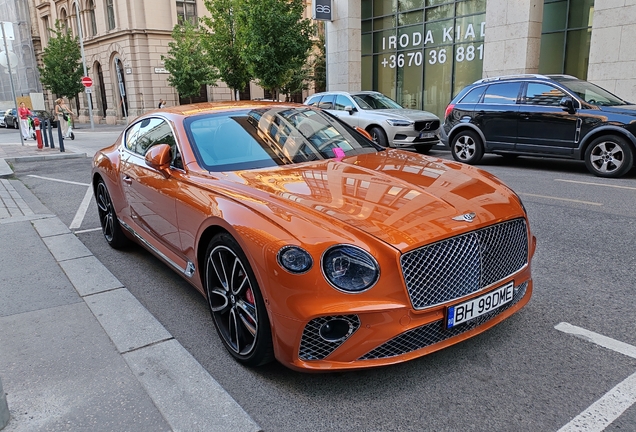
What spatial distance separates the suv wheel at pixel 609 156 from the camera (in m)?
9.31

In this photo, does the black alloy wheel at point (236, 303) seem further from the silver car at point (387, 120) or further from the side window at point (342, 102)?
the side window at point (342, 102)

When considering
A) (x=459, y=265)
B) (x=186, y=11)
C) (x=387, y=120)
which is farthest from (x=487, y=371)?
(x=186, y=11)

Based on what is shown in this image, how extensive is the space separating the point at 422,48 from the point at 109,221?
16529 millimetres

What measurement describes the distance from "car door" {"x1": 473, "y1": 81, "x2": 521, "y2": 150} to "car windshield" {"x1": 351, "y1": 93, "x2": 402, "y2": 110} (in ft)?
12.6

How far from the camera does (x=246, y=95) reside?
134 feet

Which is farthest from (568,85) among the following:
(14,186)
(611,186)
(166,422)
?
(14,186)

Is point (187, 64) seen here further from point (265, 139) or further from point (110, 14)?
point (265, 139)

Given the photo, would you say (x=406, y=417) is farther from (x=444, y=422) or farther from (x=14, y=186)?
(x=14, y=186)

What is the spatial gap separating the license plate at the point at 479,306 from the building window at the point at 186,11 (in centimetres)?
4062

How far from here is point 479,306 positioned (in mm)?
2869

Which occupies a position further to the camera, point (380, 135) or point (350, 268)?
point (380, 135)

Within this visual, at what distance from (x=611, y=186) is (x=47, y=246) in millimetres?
8505

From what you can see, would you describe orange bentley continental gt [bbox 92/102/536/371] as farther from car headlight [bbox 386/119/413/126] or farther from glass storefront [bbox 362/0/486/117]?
glass storefront [bbox 362/0/486/117]

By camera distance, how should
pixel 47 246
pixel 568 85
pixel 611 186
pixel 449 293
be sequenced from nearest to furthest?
pixel 449 293
pixel 47 246
pixel 611 186
pixel 568 85
